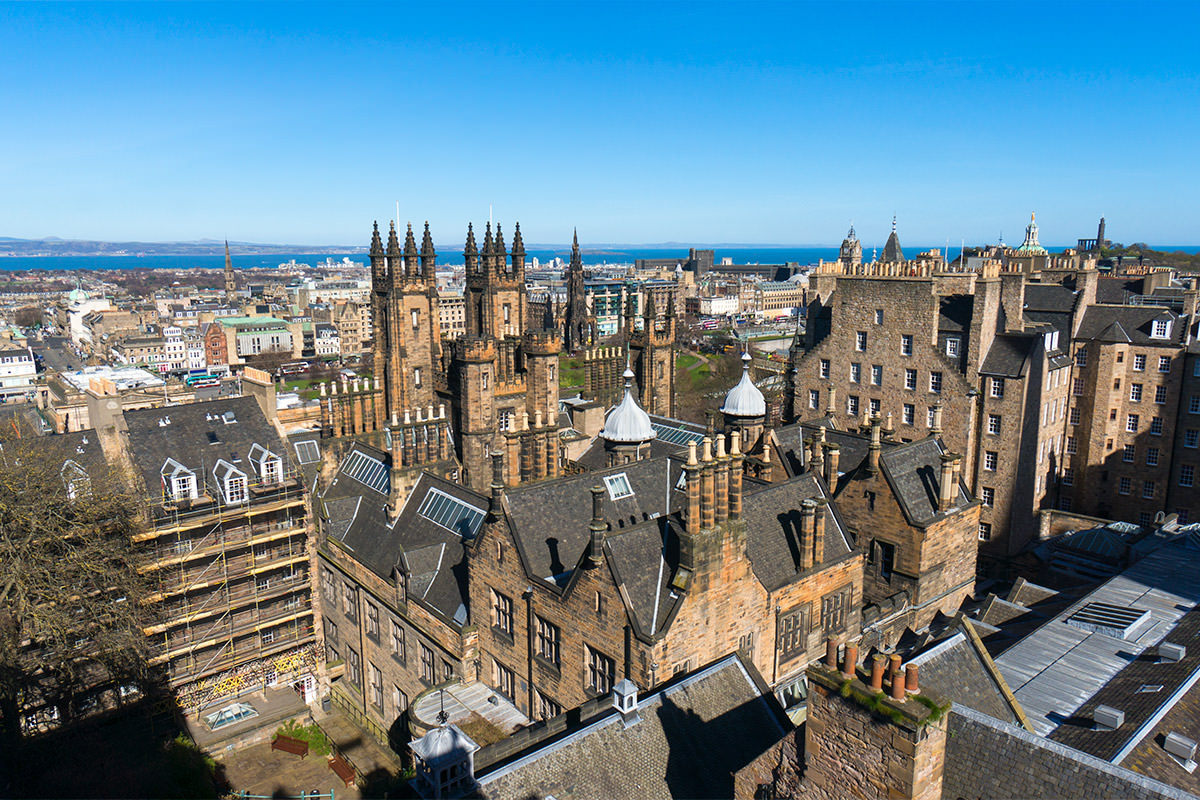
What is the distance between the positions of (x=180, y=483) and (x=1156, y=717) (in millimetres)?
41547

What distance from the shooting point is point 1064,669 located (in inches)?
912

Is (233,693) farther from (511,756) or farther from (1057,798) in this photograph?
(1057,798)

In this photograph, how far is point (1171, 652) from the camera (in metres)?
22.5

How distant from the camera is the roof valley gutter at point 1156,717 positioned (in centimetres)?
1780

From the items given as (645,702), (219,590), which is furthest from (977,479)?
(219,590)

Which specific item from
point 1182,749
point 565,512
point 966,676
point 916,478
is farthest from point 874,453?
point 1182,749

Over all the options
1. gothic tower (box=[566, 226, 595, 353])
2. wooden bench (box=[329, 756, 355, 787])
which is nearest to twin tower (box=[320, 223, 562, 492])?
wooden bench (box=[329, 756, 355, 787])

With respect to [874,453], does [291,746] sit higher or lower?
lower

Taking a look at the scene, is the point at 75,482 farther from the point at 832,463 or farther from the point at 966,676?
the point at 966,676

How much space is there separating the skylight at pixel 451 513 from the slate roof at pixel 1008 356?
3502 centimetres

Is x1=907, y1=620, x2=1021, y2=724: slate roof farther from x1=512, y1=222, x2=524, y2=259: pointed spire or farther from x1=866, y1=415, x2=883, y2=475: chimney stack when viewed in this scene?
x1=512, y1=222, x2=524, y2=259: pointed spire

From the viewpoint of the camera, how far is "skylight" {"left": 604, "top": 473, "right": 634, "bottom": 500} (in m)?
33.3

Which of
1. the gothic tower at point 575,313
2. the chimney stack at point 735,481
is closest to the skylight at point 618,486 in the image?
the chimney stack at point 735,481

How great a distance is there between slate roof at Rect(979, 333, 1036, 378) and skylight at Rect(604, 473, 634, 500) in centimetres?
2869
